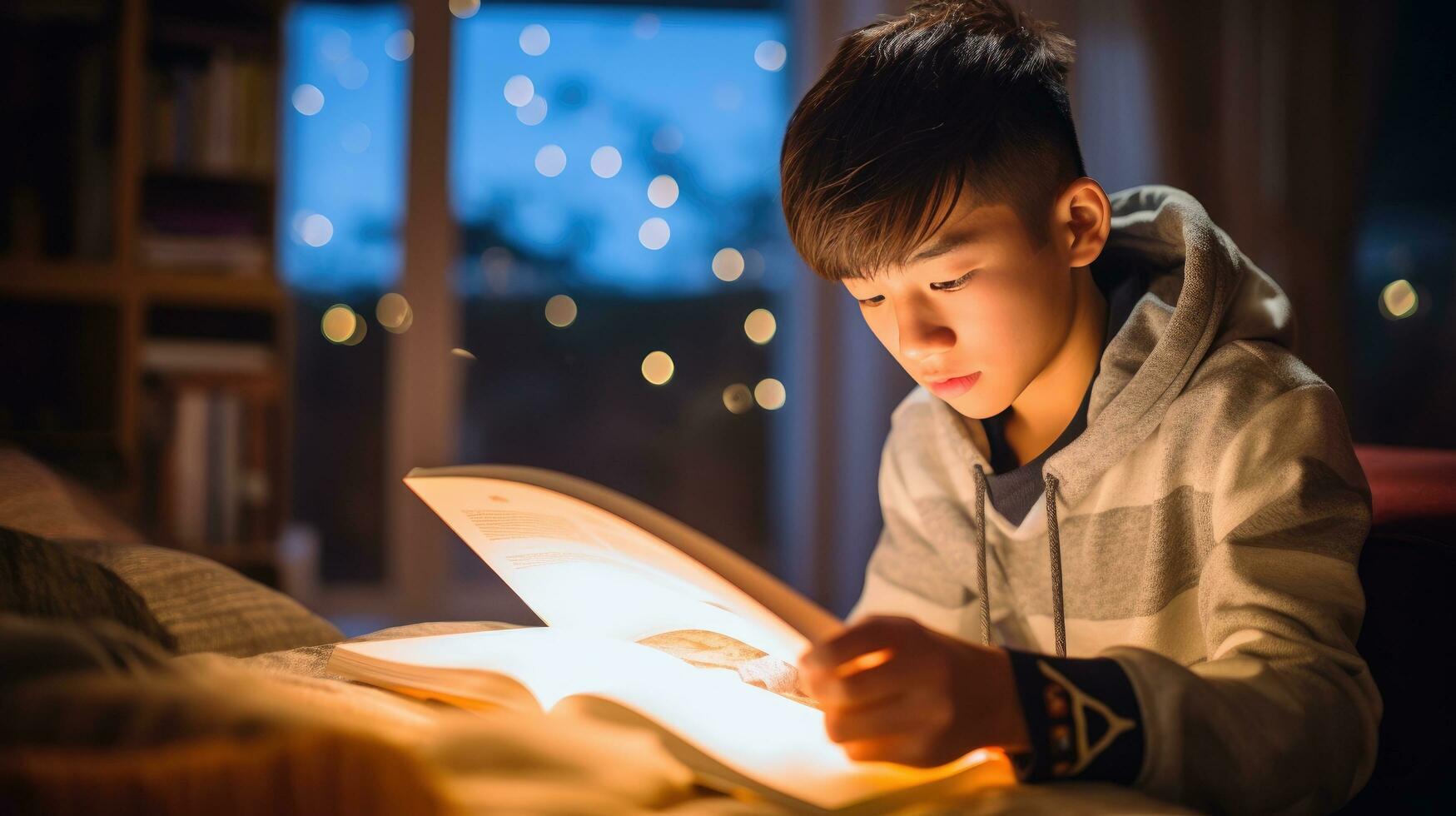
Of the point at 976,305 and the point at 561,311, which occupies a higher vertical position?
the point at 976,305

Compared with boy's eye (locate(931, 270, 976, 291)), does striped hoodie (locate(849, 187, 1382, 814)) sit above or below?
below

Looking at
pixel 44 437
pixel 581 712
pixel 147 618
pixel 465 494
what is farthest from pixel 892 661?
pixel 44 437

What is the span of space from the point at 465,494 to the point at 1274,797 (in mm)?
438

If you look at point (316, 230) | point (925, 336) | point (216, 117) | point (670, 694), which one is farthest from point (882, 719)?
point (316, 230)

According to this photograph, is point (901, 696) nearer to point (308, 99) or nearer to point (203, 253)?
point (203, 253)

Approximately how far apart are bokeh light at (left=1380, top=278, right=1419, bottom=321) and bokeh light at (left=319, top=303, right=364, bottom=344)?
2.66 metres

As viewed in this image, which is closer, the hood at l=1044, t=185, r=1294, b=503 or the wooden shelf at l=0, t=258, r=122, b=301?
the hood at l=1044, t=185, r=1294, b=503

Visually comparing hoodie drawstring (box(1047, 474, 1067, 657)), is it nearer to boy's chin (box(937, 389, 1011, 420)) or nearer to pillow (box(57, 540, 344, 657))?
boy's chin (box(937, 389, 1011, 420))

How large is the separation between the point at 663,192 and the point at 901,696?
8.51ft

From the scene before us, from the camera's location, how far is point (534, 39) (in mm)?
2910

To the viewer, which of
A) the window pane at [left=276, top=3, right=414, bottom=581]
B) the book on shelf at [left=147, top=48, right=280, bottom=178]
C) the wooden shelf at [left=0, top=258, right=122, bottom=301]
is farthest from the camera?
the window pane at [left=276, top=3, right=414, bottom=581]

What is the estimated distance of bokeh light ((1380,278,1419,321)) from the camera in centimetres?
258

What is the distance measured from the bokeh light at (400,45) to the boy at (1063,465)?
220 centimetres

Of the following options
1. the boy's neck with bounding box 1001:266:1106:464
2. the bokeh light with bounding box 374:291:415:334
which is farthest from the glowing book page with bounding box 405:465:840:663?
the bokeh light with bounding box 374:291:415:334
